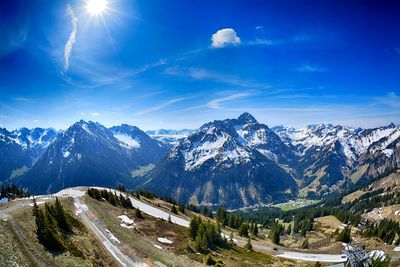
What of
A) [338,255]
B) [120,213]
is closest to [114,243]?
[120,213]

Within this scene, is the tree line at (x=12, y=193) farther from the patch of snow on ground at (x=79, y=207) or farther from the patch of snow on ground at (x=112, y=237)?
the patch of snow on ground at (x=112, y=237)

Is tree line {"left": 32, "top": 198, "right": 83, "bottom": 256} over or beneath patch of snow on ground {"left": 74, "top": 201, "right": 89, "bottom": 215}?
over

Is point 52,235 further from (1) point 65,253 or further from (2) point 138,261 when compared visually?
(2) point 138,261

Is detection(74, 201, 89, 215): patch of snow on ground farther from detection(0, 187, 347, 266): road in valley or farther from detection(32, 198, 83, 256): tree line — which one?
detection(32, 198, 83, 256): tree line

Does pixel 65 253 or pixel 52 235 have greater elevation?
pixel 52 235

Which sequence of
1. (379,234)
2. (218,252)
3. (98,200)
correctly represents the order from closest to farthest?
1. (218,252)
2. (98,200)
3. (379,234)

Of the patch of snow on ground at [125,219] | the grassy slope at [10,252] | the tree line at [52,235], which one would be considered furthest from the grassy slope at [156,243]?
the grassy slope at [10,252]

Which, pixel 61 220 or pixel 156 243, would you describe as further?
pixel 156 243

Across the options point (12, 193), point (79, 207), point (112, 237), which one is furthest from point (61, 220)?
point (12, 193)

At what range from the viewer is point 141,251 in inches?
2312

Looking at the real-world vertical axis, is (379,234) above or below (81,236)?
below

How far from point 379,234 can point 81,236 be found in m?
170

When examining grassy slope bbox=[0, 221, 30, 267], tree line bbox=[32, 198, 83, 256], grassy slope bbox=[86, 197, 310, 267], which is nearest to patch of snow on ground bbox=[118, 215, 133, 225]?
grassy slope bbox=[86, 197, 310, 267]

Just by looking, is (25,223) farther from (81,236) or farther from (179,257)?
(179,257)
